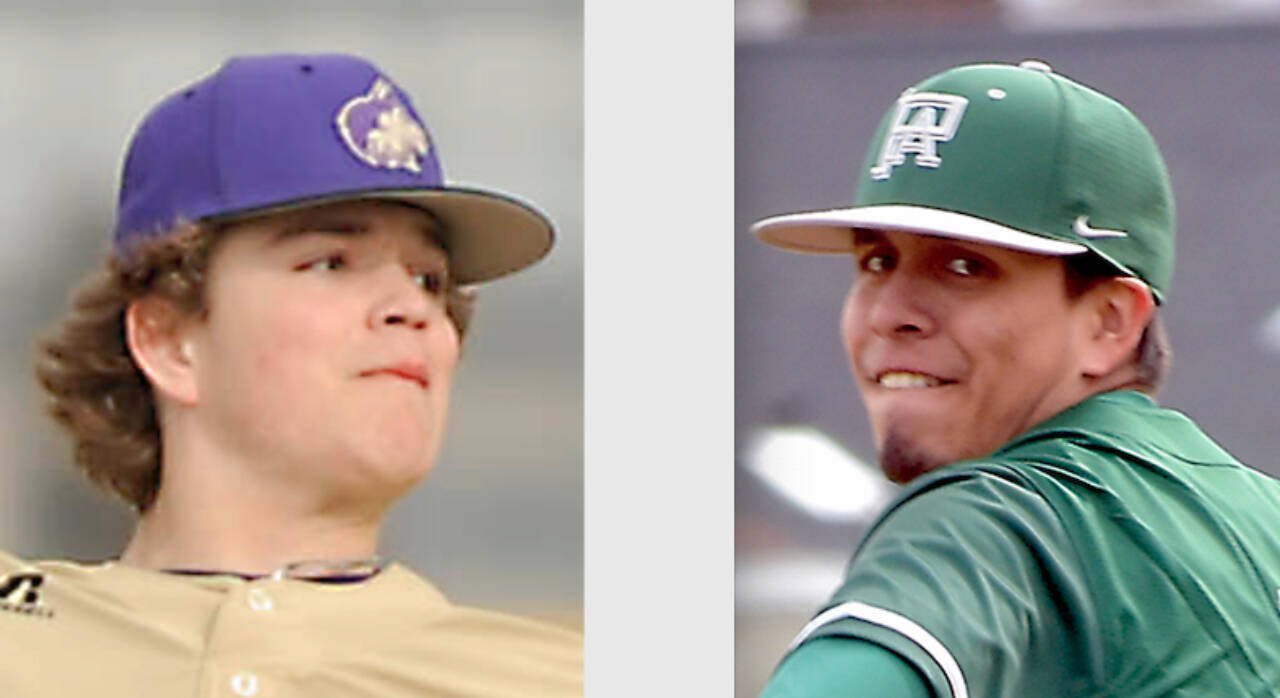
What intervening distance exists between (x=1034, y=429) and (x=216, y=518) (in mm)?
1020

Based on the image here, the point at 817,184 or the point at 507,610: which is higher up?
the point at 817,184

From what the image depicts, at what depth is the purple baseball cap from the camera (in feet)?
7.30

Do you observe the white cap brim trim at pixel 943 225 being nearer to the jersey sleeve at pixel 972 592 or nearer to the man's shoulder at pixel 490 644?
the jersey sleeve at pixel 972 592

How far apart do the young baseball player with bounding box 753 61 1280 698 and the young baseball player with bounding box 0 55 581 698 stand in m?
0.61

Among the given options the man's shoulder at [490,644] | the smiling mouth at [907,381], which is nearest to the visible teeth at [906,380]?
the smiling mouth at [907,381]

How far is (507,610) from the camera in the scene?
7.91 feet

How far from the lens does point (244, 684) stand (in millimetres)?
2246

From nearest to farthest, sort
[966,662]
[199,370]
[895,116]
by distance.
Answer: [966,662] < [895,116] < [199,370]

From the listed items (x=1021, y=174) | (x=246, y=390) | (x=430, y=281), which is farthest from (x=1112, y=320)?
(x=246, y=390)

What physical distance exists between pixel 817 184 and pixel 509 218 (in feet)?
2.14

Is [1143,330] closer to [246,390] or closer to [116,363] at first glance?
[246,390]

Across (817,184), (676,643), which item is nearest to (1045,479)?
(676,643)

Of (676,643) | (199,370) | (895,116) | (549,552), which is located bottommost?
(676,643)

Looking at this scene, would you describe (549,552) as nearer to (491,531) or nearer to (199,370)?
(491,531)
